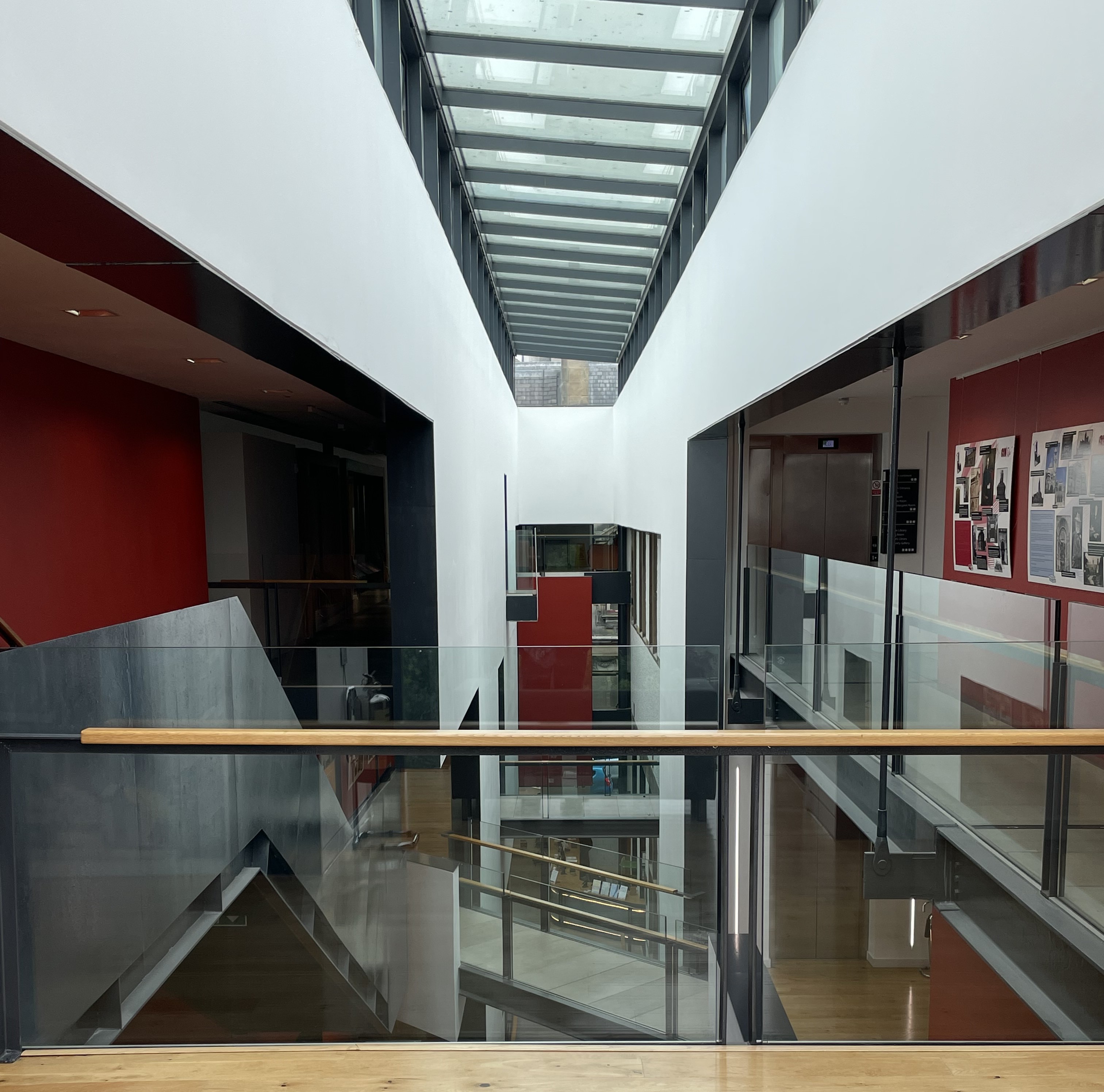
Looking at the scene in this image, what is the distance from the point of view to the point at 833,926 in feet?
7.20

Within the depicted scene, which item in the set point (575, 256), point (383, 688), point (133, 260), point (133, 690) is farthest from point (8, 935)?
point (575, 256)

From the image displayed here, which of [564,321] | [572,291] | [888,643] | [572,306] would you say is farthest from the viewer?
[564,321]

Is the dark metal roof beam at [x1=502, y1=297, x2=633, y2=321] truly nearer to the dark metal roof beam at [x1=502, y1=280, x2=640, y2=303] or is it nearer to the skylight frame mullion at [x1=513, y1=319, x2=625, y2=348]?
the dark metal roof beam at [x1=502, y1=280, x2=640, y2=303]

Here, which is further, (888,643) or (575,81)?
(575,81)

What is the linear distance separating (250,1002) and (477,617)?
6.70 metres

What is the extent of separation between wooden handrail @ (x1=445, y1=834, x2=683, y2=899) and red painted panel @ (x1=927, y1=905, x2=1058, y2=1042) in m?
0.68

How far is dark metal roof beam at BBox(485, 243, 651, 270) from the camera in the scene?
9383 millimetres

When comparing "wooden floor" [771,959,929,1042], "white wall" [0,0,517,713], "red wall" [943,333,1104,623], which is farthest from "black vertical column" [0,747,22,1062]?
"red wall" [943,333,1104,623]

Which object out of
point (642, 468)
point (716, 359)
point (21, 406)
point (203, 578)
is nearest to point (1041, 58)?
point (716, 359)

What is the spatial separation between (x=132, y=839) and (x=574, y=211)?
6.78 metres

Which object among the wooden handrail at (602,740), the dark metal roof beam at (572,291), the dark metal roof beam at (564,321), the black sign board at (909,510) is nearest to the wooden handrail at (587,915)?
the wooden handrail at (602,740)

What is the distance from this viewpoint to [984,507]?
5773mm

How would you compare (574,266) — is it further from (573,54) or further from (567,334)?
(573,54)

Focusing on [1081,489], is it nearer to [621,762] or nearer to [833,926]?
[833,926]
